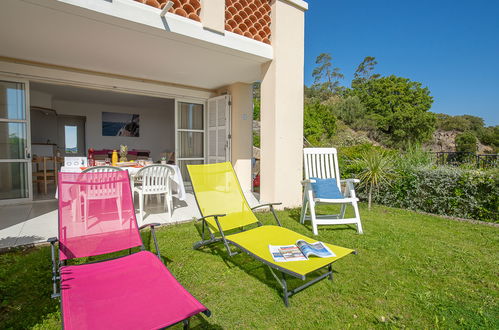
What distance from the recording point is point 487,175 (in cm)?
431

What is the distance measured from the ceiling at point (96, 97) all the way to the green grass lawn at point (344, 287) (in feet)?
20.9

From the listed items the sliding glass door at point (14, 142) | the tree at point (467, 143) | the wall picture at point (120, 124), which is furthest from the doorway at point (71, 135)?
the tree at point (467, 143)

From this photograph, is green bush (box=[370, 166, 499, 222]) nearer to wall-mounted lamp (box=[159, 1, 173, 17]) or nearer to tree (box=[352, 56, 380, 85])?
wall-mounted lamp (box=[159, 1, 173, 17])

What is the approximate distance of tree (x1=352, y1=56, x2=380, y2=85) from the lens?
43.4 meters

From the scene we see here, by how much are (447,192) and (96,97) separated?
10.0m

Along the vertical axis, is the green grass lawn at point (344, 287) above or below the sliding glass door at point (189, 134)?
below

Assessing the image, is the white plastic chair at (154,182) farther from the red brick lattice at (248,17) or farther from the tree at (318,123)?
the tree at (318,123)

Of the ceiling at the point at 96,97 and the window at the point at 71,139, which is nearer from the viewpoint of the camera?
the ceiling at the point at 96,97

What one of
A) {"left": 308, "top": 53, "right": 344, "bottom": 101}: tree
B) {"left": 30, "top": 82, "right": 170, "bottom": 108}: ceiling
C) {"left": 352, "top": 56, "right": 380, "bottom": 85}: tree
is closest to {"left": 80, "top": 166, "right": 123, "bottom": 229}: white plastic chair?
{"left": 30, "top": 82, "right": 170, "bottom": 108}: ceiling

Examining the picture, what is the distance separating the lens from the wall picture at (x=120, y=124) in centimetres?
1062

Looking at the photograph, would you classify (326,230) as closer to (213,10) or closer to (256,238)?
(256,238)

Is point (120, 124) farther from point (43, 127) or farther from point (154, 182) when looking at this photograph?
point (154, 182)

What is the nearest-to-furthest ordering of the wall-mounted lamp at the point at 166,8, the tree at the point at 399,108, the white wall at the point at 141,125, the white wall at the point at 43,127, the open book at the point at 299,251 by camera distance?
the open book at the point at 299,251 → the wall-mounted lamp at the point at 166,8 → the white wall at the point at 43,127 → the white wall at the point at 141,125 → the tree at the point at 399,108

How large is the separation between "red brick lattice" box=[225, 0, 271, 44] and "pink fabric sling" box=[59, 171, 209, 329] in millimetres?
3402
